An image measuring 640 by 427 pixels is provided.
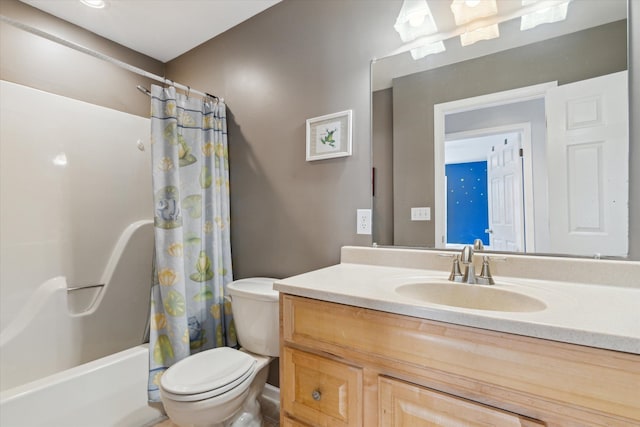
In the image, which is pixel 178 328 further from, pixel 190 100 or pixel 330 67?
pixel 330 67

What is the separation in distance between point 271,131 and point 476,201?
1243 millimetres

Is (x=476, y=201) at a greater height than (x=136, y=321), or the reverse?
(x=476, y=201)

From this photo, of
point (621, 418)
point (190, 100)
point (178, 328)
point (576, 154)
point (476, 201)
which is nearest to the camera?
point (621, 418)

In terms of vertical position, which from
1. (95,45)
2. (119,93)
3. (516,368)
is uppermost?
(95,45)

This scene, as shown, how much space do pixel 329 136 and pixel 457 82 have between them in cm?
65

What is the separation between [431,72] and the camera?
1.36 meters

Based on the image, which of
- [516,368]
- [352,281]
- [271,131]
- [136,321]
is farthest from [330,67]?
[136,321]

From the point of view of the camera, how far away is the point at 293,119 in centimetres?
176

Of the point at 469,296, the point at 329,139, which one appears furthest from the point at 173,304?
the point at 469,296

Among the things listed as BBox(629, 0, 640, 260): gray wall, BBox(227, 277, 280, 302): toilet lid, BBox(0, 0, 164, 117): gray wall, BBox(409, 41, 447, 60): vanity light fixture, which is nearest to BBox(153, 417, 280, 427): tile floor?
BBox(227, 277, 280, 302): toilet lid

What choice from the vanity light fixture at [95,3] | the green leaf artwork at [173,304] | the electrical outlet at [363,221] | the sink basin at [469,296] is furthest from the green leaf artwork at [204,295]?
the vanity light fixture at [95,3]

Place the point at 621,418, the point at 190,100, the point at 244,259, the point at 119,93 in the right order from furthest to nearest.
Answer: the point at 119,93
the point at 244,259
the point at 190,100
the point at 621,418

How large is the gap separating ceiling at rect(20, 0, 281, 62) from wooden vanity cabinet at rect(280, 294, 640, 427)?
1852 mm

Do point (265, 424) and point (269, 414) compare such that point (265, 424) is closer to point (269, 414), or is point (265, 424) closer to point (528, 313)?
point (269, 414)
